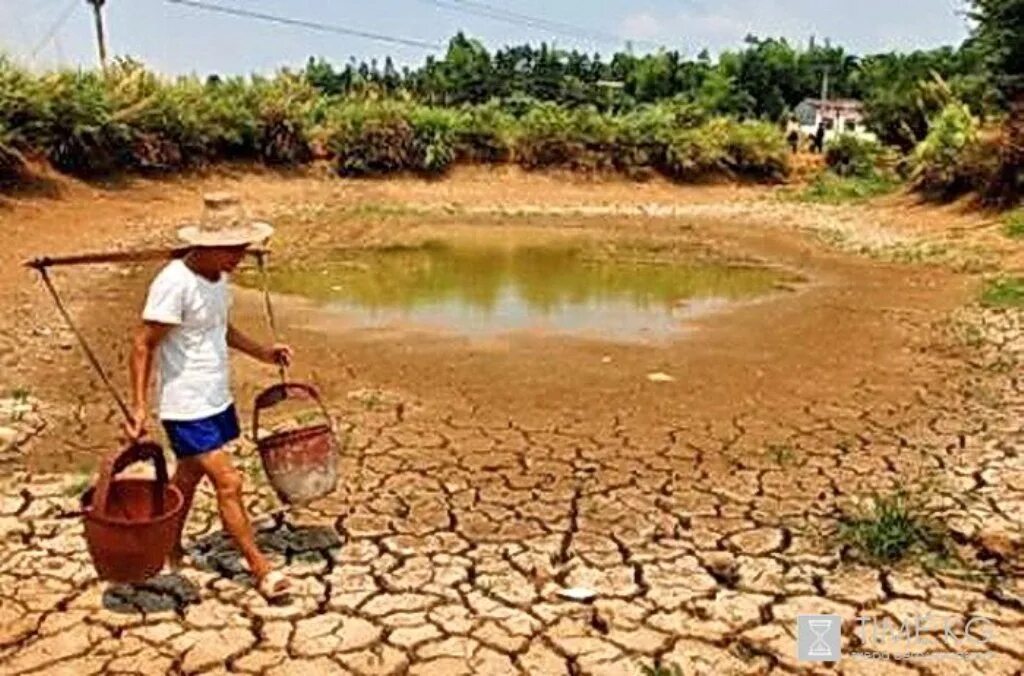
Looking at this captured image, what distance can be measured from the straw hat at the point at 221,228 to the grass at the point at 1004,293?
762cm

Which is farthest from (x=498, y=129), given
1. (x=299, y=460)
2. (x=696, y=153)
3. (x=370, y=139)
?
(x=299, y=460)

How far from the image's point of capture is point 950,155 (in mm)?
16562

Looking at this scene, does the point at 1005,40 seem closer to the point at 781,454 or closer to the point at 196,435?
the point at 781,454

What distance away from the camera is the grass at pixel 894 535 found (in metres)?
3.99

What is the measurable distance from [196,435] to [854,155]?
20.1 meters

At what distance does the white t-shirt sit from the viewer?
3.43 meters

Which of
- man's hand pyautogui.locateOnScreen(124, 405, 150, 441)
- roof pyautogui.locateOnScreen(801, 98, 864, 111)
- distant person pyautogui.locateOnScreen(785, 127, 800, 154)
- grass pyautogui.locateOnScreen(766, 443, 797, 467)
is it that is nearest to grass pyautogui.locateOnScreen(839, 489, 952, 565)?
grass pyautogui.locateOnScreen(766, 443, 797, 467)

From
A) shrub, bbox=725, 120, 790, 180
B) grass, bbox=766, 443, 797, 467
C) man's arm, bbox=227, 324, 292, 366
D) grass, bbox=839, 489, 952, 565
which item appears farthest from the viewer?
shrub, bbox=725, 120, 790, 180

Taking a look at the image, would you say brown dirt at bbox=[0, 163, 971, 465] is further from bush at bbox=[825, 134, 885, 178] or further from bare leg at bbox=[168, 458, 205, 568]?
bush at bbox=[825, 134, 885, 178]

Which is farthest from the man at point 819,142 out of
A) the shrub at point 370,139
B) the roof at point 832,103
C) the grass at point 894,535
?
the roof at point 832,103

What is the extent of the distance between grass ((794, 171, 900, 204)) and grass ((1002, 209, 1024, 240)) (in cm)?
481

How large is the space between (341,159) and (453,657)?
57.3ft

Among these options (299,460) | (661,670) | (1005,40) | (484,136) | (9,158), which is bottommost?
(661,670)

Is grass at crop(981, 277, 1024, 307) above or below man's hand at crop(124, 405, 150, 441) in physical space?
below
